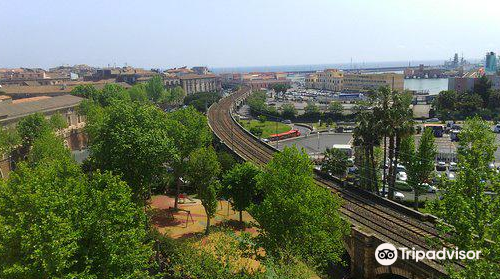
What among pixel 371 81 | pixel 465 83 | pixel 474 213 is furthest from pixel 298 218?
pixel 371 81

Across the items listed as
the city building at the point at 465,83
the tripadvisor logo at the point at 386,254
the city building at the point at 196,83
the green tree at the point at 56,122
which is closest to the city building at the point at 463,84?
the city building at the point at 465,83

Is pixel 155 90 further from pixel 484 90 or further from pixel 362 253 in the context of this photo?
pixel 362 253

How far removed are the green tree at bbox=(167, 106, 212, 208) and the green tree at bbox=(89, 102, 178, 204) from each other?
4095 mm

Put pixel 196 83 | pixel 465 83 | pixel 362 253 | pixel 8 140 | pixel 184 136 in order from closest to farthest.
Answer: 1. pixel 362 253
2. pixel 184 136
3. pixel 8 140
4. pixel 465 83
5. pixel 196 83

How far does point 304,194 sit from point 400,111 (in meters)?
16.5

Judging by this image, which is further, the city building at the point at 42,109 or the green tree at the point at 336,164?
the city building at the point at 42,109

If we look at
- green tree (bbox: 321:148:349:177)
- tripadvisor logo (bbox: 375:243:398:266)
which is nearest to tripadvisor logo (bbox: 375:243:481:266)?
tripadvisor logo (bbox: 375:243:398:266)

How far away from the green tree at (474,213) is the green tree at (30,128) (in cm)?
5002

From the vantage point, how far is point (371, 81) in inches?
6673

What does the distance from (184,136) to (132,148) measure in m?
10.7

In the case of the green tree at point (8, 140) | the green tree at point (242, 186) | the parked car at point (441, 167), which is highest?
the green tree at point (8, 140)

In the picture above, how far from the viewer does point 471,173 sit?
16.1m

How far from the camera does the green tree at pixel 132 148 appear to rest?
31.9 meters

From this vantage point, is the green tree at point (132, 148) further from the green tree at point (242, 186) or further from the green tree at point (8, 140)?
the green tree at point (8, 140)
